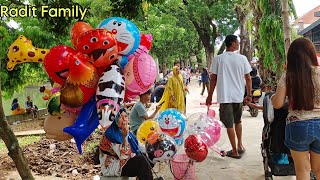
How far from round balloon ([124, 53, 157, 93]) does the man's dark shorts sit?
7.13 ft

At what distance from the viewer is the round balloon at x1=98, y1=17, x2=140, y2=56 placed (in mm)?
3124

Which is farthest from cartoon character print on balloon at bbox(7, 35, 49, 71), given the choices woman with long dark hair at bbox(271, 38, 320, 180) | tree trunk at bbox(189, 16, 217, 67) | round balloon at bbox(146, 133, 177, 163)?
tree trunk at bbox(189, 16, 217, 67)

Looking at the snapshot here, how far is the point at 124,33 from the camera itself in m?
3.13

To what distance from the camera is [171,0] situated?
592 inches

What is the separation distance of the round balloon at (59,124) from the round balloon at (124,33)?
0.70 meters

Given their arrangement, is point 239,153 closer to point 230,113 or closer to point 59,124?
point 230,113

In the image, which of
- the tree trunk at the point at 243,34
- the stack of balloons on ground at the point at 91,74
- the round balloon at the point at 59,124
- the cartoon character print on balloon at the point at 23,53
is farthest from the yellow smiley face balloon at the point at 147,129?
the tree trunk at the point at 243,34

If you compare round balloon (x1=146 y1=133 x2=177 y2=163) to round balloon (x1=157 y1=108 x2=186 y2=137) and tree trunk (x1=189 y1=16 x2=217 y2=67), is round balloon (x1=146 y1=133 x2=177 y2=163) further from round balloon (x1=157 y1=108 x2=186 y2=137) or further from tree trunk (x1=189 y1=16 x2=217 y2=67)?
tree trunk (x1=189 y1=16 x2=217 y2=67)

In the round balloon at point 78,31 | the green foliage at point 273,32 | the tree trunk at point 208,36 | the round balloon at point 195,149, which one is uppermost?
the tree trunk at point 208,36

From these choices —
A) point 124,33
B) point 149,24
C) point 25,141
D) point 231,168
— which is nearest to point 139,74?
point 124,33

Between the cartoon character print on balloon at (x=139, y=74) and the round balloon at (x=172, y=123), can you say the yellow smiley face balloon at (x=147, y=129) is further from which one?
the cartoon character print on balloon at (x=139, y=74)

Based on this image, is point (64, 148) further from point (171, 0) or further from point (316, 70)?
point (171, 0)

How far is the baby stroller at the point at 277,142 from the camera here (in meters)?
3.64

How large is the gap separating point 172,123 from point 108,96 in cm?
145
